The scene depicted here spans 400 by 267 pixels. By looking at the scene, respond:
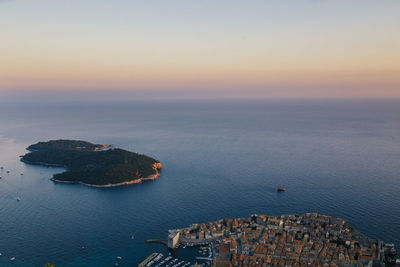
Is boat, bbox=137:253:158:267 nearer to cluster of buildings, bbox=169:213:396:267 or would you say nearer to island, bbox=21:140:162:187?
cluster of buildings, bbox=169:213:396:267

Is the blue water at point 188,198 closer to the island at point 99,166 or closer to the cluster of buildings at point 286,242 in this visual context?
the island at point 99,166

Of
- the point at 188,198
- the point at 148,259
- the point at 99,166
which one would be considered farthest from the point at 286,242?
the point at 99,166

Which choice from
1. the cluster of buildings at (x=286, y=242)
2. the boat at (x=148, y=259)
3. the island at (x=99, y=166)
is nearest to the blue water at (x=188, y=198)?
the boat at (x=148, y=259)

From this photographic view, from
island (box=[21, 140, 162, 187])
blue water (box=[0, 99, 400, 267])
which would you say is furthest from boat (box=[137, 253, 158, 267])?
island (box=[21, 140, 162, 187])

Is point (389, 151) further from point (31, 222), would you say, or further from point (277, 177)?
point (31, 222)

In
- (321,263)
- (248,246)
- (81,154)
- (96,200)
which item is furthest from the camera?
(81,154)

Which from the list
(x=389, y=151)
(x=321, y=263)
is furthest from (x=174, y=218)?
(x=389, y=151)
